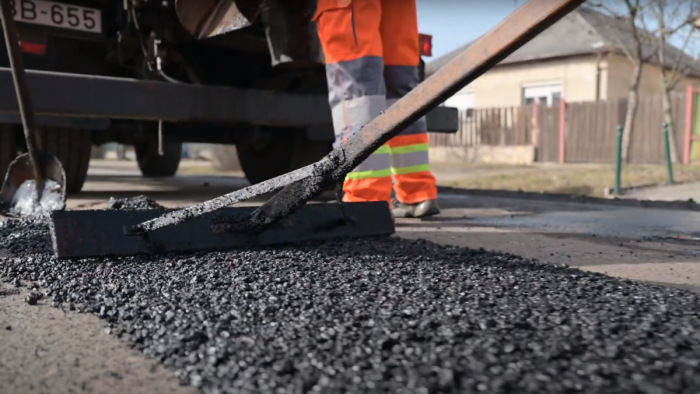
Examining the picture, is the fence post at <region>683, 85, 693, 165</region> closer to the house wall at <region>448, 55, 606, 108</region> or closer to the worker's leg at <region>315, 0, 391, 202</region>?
the house wall at <region>448, 55, 606, 108</region>

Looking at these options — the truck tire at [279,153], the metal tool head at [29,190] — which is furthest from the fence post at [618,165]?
the metal tool head at [29,190]

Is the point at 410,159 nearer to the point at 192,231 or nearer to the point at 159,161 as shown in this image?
the point at 192,231

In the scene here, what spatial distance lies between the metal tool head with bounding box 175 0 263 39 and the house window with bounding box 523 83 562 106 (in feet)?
58.9

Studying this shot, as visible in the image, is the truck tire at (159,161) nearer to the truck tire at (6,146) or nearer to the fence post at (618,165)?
the truck tire at (6,146)

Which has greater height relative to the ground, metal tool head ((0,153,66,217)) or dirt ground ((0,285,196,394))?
metal tool head ((0,153,66,217))

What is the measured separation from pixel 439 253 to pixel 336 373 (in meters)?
1.26

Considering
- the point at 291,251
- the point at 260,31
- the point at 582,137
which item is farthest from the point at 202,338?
the point at 582,137

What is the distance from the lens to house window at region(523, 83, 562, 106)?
20.4 metres

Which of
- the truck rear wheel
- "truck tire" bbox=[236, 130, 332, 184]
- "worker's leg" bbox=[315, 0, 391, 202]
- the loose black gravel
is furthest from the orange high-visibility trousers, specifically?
the truck rear wheel

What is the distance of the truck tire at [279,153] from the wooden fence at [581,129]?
11.9 metres

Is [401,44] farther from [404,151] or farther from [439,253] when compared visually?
[439,253]

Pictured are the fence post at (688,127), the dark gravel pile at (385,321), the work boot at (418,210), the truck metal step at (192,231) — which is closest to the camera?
the dark gravel pile at (385,321)

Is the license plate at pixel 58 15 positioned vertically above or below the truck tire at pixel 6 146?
above

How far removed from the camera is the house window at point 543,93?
67.0 feet
